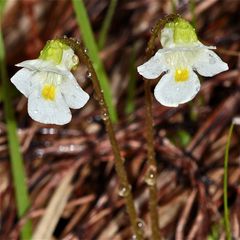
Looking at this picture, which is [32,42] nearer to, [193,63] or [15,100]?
[15,100]

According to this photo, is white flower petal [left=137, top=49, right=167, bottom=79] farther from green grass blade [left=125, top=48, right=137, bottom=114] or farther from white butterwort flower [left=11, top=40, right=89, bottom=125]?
green grass blade [left=125, top=48, right=137, bottom=114]

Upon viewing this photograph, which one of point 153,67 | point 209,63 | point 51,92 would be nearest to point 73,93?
point 51,92

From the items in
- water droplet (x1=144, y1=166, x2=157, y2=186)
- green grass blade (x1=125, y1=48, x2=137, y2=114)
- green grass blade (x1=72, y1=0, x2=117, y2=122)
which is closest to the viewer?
water droplet (x1=144, y1=166, x2=157, y2=186)

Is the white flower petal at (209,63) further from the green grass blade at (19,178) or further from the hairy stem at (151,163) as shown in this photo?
the green grass blade at (19,178)

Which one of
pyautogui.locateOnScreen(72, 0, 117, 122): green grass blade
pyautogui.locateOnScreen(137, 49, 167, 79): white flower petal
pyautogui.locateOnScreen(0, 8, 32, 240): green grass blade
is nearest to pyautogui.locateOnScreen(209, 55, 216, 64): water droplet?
pyautogui.locateOnScreen(137, 49, 167, 79): white flower petal

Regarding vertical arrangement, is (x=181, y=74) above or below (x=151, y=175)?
above

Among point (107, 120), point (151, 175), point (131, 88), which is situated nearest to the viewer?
point (107, 120)

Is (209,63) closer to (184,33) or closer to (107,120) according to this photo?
(184,33)

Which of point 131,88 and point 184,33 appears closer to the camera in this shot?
point 184,33

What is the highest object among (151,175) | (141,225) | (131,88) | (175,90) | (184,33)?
(184,33)
